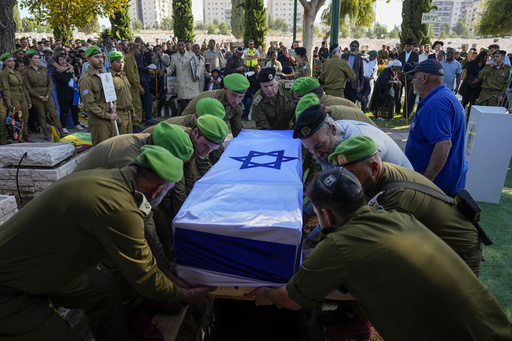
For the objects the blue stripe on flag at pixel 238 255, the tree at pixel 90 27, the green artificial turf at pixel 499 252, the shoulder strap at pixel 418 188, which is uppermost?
the tree at pixel 90 27

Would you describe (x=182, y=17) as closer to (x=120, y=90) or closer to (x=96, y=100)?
(x=120, y=90)

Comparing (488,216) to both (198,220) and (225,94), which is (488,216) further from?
(198,220)

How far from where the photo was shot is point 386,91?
28.0 ft

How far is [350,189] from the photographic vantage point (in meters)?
→ 1.47

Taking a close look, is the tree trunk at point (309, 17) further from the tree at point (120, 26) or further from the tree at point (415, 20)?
the tree at point (120, 26)

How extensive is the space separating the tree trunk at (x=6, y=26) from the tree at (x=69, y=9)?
6.25m

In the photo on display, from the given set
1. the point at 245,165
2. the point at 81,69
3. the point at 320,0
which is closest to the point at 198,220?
the point at 245,165

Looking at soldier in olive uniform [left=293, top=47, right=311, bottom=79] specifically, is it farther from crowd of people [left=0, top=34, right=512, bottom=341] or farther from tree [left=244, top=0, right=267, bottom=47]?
tree [left=244, top=0, right=267, bottom=47]

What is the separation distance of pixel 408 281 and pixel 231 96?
10.2ft

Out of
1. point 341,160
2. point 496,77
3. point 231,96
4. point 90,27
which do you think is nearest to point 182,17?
point 496,77

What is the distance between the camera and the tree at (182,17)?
69.3 feet

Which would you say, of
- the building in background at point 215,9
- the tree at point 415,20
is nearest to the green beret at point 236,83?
the tree at point 415,20

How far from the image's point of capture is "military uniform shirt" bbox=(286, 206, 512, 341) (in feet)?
4.07

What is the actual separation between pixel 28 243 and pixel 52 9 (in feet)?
48.2
